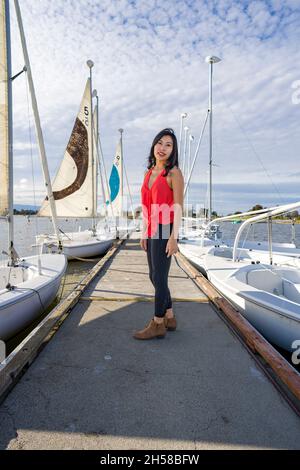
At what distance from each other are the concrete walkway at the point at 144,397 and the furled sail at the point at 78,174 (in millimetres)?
11968

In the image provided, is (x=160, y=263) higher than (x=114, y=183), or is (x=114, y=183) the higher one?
(x=114, y=183)

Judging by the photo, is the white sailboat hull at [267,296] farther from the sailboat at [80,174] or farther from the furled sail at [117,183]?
the furled sail at [117,183]

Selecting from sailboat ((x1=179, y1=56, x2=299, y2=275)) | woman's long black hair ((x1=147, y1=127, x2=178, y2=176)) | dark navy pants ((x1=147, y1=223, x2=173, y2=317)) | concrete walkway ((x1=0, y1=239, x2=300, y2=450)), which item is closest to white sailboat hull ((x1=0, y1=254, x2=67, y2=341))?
concrete walkway ((x1=0, y1=239, x2=300, y2=450))

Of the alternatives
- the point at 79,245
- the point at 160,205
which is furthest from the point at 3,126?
the point at 79,245

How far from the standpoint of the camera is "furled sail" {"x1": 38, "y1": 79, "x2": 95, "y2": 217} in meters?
14.8

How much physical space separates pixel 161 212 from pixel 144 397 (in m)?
1.66

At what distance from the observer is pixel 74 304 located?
14.8 feet

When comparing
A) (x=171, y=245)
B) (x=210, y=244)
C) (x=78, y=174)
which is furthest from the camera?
(x=78, y=174)

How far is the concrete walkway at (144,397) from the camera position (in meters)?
1.78

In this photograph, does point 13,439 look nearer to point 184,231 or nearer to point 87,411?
point 87,411

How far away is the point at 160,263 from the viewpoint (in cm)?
307

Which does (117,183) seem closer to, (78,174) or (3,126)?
(78,174)

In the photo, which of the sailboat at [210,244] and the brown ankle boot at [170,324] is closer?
the brown ankle boot at [170,324]

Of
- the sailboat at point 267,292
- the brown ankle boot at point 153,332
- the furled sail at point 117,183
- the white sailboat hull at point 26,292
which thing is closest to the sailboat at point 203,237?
the sailboat at point 267,292
